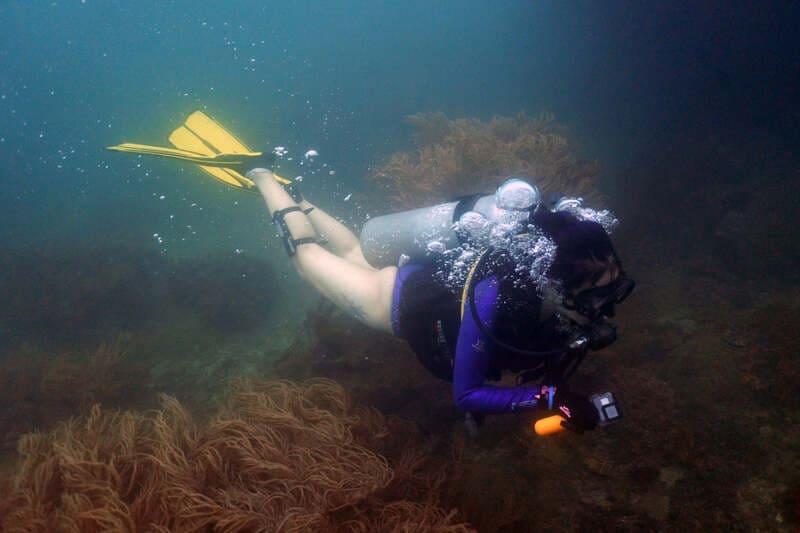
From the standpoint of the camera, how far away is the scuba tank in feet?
13.4

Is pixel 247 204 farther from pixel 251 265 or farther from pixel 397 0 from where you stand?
pixel 397 0

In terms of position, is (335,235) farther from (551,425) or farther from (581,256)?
(551,425)

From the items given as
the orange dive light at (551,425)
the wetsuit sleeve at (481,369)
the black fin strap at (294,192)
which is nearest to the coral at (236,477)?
the wetsuit sleeve at (481,369)

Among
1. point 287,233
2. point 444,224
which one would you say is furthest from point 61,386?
point 444,224

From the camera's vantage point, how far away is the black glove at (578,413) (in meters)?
2.68

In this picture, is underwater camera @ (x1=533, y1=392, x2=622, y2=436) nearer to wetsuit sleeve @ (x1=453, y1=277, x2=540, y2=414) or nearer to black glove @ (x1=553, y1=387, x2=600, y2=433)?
black glove @ (x1=553, y1=387, x2=600, y2=433)

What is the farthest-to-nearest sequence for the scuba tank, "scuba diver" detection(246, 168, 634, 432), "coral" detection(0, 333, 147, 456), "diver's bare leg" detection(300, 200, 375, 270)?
"coral" detection(0, 333, 147, 456)
"diver's bare leg" detection(300, 200, 375, 270)
the scuba tank
"scuba diver" detection(246, 168, 634, 432)

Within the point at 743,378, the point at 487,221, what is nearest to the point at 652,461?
the point at 743,378

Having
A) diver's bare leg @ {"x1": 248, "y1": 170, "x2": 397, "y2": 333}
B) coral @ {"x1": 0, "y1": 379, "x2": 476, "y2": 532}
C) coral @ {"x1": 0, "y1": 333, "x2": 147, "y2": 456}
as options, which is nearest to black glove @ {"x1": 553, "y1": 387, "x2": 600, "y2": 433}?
coral @ {"x1": 0, "y1": 379, "x2": 476, "y2": 532}

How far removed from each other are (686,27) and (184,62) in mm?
99259

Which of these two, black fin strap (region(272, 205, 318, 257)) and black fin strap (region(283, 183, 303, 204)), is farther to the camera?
black fin strap (region(283, 183, 303, 204))

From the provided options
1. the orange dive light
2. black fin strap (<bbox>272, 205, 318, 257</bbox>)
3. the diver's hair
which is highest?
black fin strap (<bbox>272, 205, 318, 257</bbox>)

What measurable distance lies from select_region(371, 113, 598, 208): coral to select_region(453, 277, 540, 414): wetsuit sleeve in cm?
476

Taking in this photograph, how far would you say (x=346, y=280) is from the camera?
4.78m
